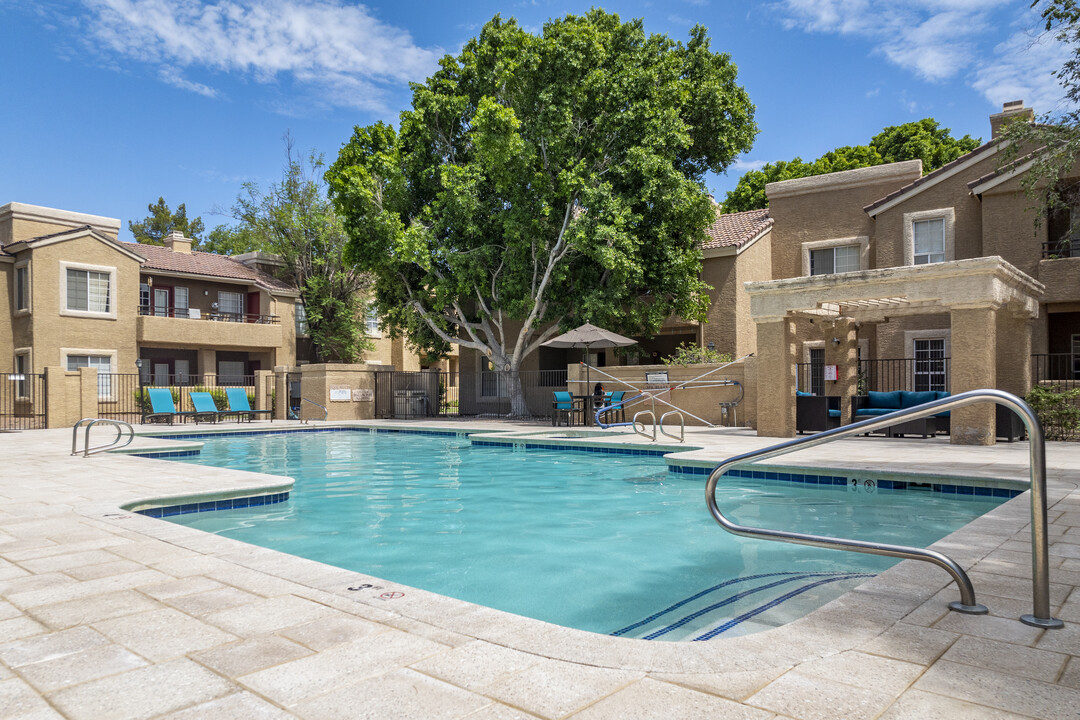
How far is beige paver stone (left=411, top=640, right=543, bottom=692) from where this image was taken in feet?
8.46

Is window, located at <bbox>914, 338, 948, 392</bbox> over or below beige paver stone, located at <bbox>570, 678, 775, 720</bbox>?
over

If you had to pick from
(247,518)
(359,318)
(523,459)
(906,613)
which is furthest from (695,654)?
(359,318)

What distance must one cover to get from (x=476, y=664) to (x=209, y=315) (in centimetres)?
3358

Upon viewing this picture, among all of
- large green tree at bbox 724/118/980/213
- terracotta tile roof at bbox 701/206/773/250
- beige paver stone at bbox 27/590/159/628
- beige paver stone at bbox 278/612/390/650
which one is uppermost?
large green tree at bbox 724/118/980/213

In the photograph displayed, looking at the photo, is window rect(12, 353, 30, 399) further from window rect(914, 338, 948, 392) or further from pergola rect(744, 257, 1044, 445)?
window rect(914, 338, 948, 392)

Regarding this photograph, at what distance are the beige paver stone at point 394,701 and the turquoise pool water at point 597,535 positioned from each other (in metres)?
2.14

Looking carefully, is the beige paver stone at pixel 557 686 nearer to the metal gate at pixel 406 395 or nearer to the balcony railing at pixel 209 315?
the metal gate at pixel 406 395

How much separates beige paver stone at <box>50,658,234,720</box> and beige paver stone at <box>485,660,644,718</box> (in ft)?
3.46

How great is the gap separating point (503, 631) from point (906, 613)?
6.52ft

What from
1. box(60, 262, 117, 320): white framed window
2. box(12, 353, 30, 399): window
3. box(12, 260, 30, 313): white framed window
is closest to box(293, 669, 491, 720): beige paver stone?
box(60, 262, 117, 320): white framed window

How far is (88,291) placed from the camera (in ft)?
90.6

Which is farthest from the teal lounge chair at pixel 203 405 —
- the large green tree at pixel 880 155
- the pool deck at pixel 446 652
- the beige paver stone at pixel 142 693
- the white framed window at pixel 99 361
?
the large green tree at pixel 880 155

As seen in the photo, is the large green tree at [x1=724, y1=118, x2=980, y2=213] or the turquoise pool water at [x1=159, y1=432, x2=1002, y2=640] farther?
the large green tree at [x1=724, y1=118, x2=980, y2=213]

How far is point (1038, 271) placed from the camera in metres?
18.3
